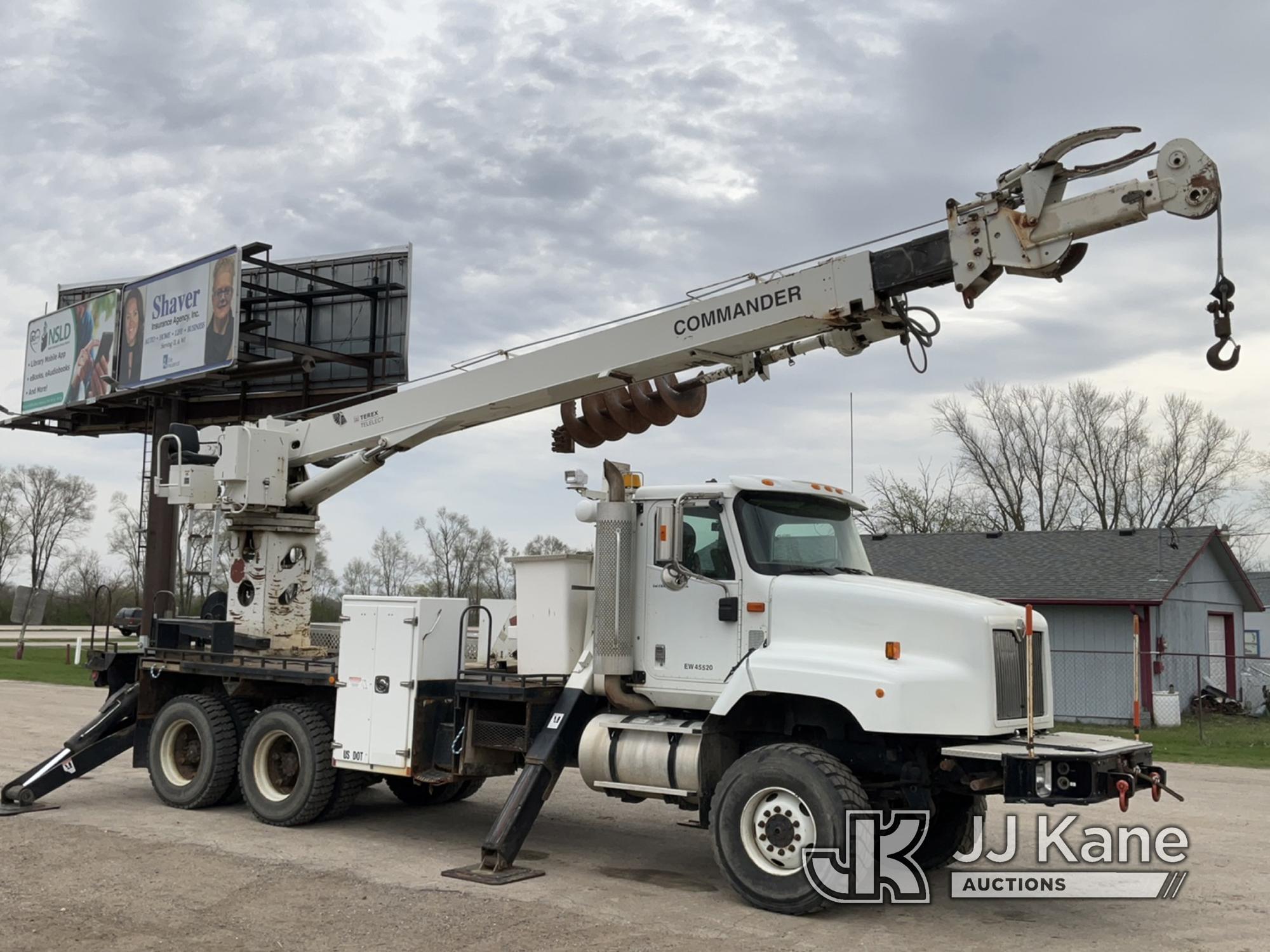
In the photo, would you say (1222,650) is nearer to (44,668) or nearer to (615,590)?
(615,590)

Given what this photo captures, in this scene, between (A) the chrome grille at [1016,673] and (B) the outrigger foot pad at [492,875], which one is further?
(B) the outrigger foot pad at [492,875]

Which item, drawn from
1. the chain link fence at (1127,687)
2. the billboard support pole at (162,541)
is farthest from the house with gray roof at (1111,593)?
the billboard support pole at (162,541)

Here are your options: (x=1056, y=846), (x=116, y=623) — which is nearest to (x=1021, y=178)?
(x=1056, y=846)

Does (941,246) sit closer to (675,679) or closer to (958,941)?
(675,679)

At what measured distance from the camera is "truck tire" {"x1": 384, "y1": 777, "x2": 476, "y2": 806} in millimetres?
12242

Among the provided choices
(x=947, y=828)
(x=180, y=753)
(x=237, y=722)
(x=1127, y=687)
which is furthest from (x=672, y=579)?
(x=1127, y=687)

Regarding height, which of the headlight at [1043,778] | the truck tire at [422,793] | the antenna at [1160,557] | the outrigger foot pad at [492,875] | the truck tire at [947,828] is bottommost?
the outrigger foot pad at [492,875]

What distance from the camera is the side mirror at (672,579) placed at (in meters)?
9.15

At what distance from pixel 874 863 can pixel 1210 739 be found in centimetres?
1649

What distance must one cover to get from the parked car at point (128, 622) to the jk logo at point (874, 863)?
9.07m

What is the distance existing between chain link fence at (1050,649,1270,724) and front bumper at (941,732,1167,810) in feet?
52.5

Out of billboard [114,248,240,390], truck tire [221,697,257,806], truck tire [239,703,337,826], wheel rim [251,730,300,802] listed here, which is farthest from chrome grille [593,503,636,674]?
billboard [114,248,240,390]

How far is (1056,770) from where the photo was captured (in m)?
7.62

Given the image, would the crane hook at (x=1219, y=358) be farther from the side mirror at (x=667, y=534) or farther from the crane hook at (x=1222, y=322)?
the side mirror at (x=667, y=534)
